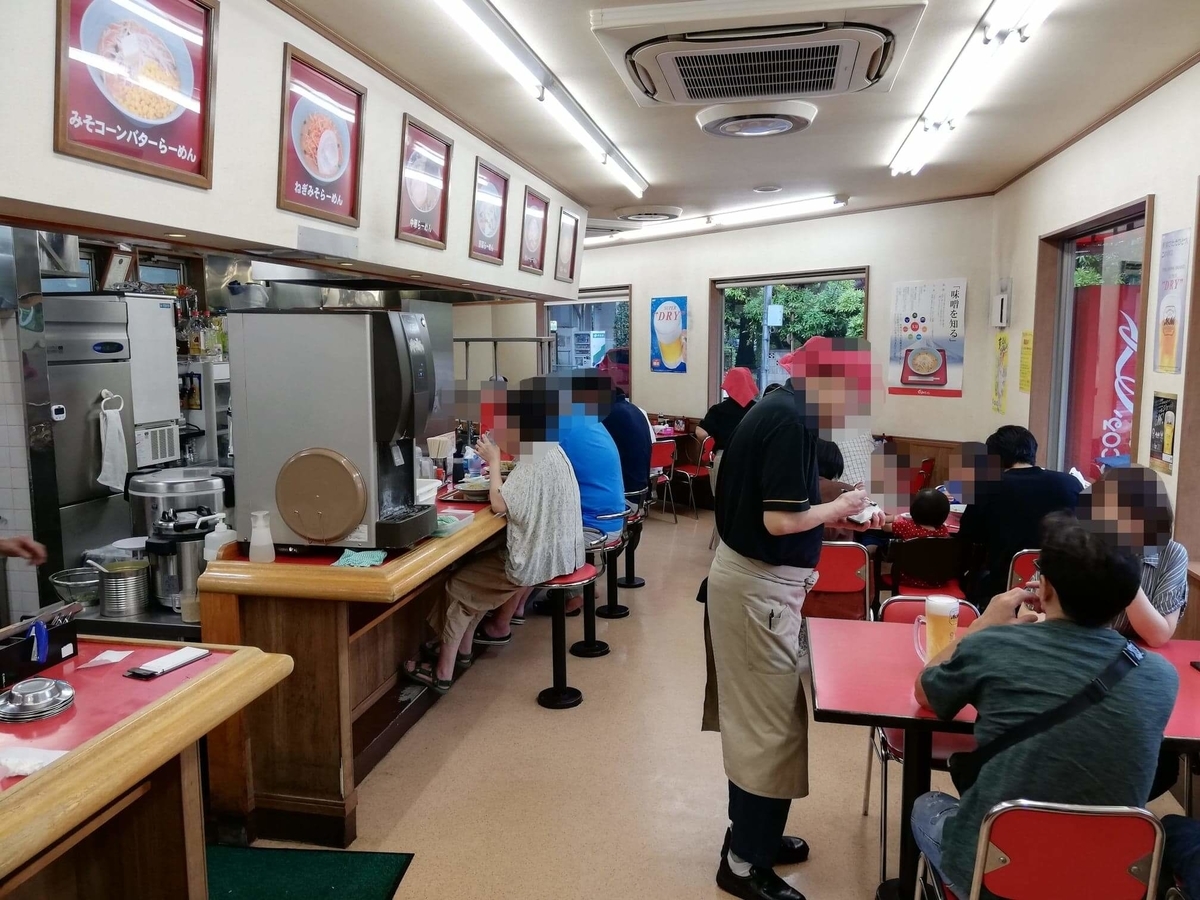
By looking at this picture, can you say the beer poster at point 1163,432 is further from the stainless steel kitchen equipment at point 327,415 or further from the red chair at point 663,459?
the red chair at point 663,459

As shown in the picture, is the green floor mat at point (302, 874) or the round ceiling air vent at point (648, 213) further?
the round ceiling air vent at point (648, 213)

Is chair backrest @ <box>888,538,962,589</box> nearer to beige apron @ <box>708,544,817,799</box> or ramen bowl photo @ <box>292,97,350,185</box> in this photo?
beige apron @ <box>708,544,817,799</box>

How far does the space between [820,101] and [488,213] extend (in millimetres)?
1866

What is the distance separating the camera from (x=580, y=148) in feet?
15.0

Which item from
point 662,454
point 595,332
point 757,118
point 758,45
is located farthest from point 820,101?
point 595,332

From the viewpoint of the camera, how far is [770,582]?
2.19 metres

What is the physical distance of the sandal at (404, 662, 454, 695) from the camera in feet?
12.1

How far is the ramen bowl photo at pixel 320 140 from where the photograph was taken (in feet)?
9.53

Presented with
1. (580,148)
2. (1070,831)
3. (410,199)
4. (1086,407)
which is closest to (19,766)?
(1070,831)

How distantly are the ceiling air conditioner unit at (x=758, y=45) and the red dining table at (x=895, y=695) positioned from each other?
1.91 meters

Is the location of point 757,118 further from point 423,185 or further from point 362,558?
point 362,558

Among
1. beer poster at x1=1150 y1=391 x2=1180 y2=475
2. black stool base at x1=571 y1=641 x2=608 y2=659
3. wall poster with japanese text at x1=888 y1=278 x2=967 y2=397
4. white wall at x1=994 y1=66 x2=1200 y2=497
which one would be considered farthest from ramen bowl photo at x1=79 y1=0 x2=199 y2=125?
wall poster with japanese text at x1=888 y1=278 x2=967 y2=397

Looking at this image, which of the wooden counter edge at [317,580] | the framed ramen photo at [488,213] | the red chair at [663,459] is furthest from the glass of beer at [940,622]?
the red chair at [663,459]

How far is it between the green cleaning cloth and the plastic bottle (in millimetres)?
230
